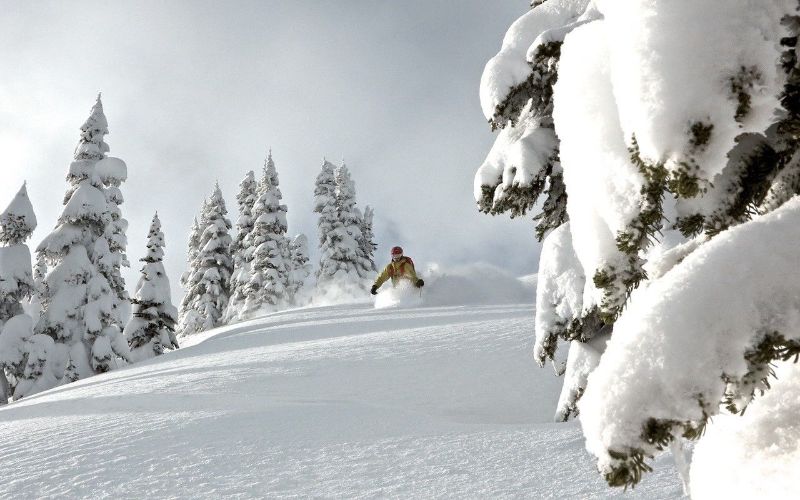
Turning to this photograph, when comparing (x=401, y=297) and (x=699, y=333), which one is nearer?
(x=699, y=333)

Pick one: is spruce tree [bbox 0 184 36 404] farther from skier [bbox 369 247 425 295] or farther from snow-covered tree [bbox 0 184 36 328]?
skier [bbox 369 247 425 295]

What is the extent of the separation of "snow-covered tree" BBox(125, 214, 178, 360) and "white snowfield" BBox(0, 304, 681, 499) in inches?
671

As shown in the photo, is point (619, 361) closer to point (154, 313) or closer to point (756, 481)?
point (756, 481)

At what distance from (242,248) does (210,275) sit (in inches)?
126

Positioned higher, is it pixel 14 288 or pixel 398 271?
pixel 14 288

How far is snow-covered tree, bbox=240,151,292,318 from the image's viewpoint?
40875 mm

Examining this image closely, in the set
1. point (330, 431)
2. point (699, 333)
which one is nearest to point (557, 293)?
point (330, 431)

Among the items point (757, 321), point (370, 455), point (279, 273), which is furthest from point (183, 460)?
point (279, 273)

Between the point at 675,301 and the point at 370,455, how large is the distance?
3489 millimetres

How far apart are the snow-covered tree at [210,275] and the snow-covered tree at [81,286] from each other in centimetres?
1909

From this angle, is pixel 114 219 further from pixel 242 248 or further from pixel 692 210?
pixel 692 210

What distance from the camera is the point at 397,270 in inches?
726

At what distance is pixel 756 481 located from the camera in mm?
1640

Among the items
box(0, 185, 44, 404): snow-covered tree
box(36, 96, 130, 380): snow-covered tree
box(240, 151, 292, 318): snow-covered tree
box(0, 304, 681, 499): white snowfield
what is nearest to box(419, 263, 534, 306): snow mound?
box(0, 304, 681, 499): white snowfield
